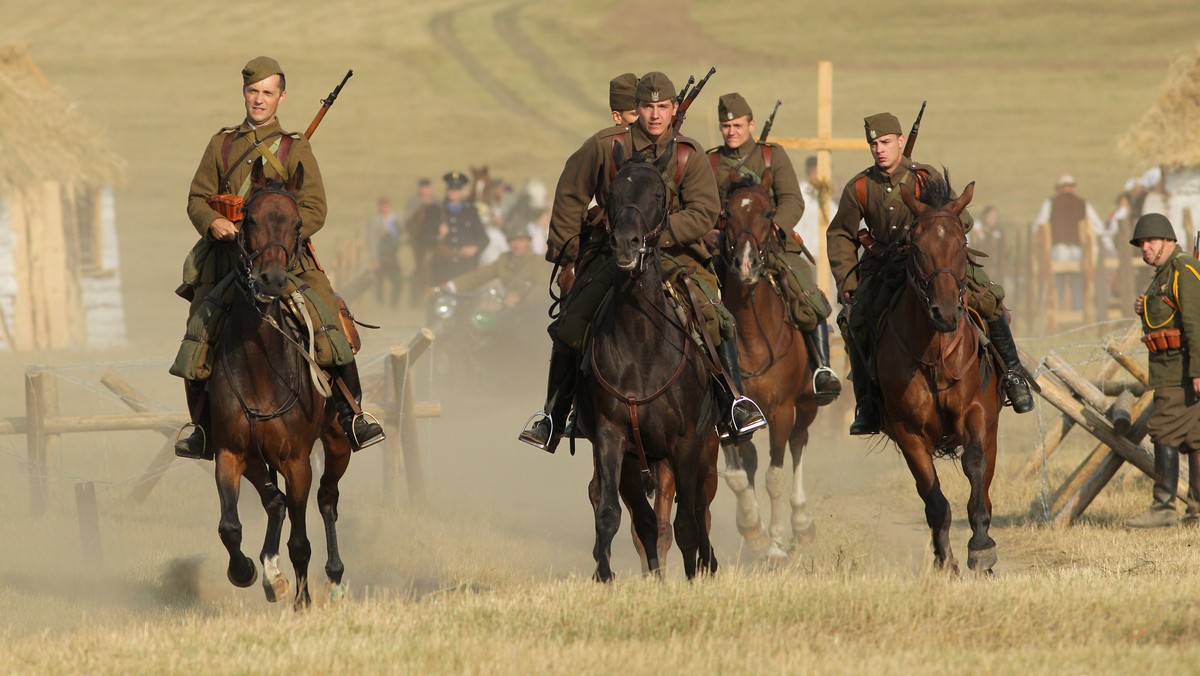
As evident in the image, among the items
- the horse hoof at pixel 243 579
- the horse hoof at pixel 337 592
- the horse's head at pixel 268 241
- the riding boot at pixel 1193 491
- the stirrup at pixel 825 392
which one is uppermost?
the horse's head at pixel 268 241

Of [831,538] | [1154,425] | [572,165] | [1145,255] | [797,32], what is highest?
[797,32]

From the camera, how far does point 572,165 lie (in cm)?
1052

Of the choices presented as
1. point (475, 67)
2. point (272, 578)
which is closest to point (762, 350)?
point (272, 578)

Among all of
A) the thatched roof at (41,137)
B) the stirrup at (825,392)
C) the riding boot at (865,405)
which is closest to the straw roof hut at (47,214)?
the thatched roof at (41,137)

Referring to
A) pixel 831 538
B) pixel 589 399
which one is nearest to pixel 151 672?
pixel 589 399

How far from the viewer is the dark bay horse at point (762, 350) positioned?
12.9 m

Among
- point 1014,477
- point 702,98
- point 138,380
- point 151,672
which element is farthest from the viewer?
point 702,98

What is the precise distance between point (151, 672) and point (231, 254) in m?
3.45

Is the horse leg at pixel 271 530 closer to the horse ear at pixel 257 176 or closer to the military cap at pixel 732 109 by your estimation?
the horse ear at pixel 257 176

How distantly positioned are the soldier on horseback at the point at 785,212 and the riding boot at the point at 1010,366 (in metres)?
2.30

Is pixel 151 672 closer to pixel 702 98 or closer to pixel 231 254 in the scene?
pixel 231 254

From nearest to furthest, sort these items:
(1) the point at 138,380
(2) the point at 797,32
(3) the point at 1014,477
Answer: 1. (3) the point at 1014,477
2. (1) the point at 138,380
3. (2) the point at 797,32

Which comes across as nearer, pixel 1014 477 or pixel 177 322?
pixel 1014 477

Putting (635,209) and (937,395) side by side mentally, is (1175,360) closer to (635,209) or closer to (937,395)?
(937,395)
